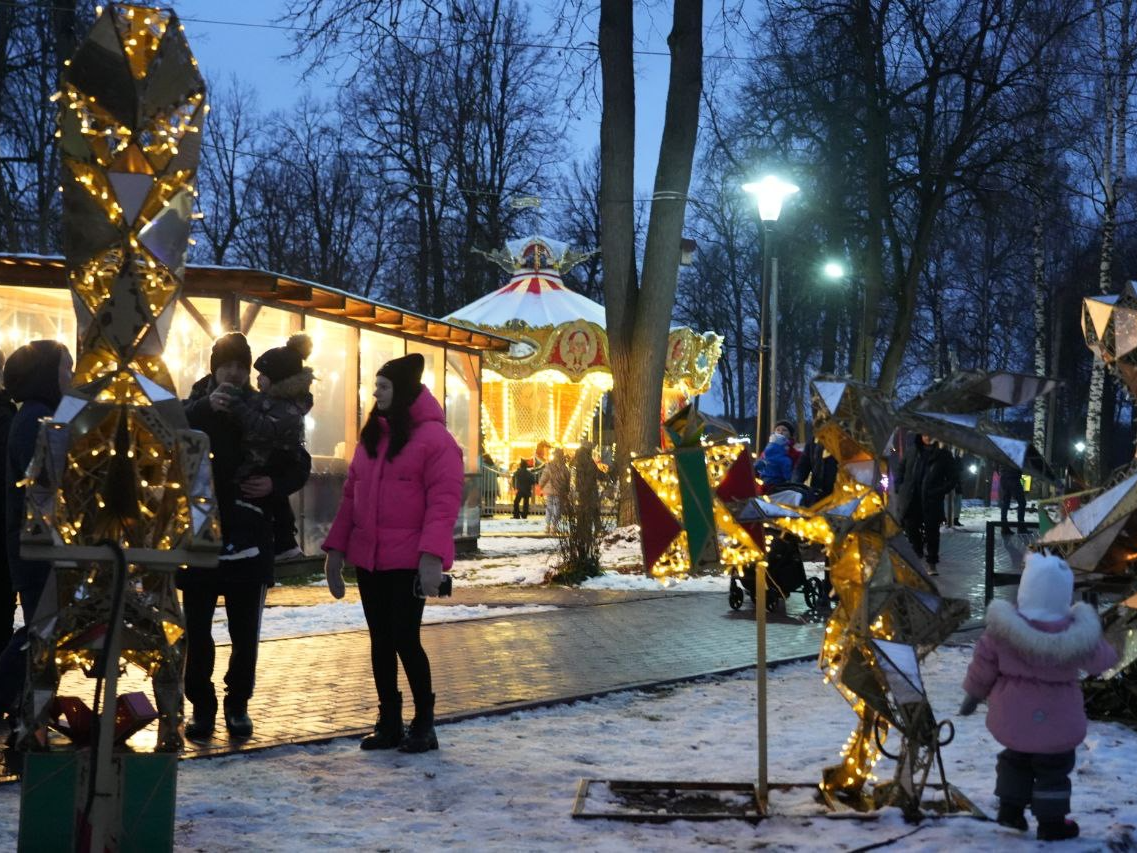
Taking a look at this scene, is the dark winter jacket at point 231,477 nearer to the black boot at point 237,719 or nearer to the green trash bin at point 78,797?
the black boot at point 237,719

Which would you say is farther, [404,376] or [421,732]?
[404,376]

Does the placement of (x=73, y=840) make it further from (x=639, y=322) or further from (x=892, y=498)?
(x=639, y=322)

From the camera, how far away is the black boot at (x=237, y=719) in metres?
6.62

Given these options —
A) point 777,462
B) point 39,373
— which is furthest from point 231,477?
point 777,462

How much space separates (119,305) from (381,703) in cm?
300

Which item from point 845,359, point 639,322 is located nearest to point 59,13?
point 639,322

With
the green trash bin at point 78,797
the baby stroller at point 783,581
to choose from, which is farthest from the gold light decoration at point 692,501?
the baby stroller at point 783,581

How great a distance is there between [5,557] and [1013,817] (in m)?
4.37

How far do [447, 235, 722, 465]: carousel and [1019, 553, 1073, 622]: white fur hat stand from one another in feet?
86.4

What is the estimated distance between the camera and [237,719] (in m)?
6.65

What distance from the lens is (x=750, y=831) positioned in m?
5.07

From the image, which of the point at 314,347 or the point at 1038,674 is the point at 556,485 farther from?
the point at 1038,674

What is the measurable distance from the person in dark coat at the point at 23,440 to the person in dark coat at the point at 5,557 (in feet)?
0.78

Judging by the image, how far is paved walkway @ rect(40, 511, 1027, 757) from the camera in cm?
739
